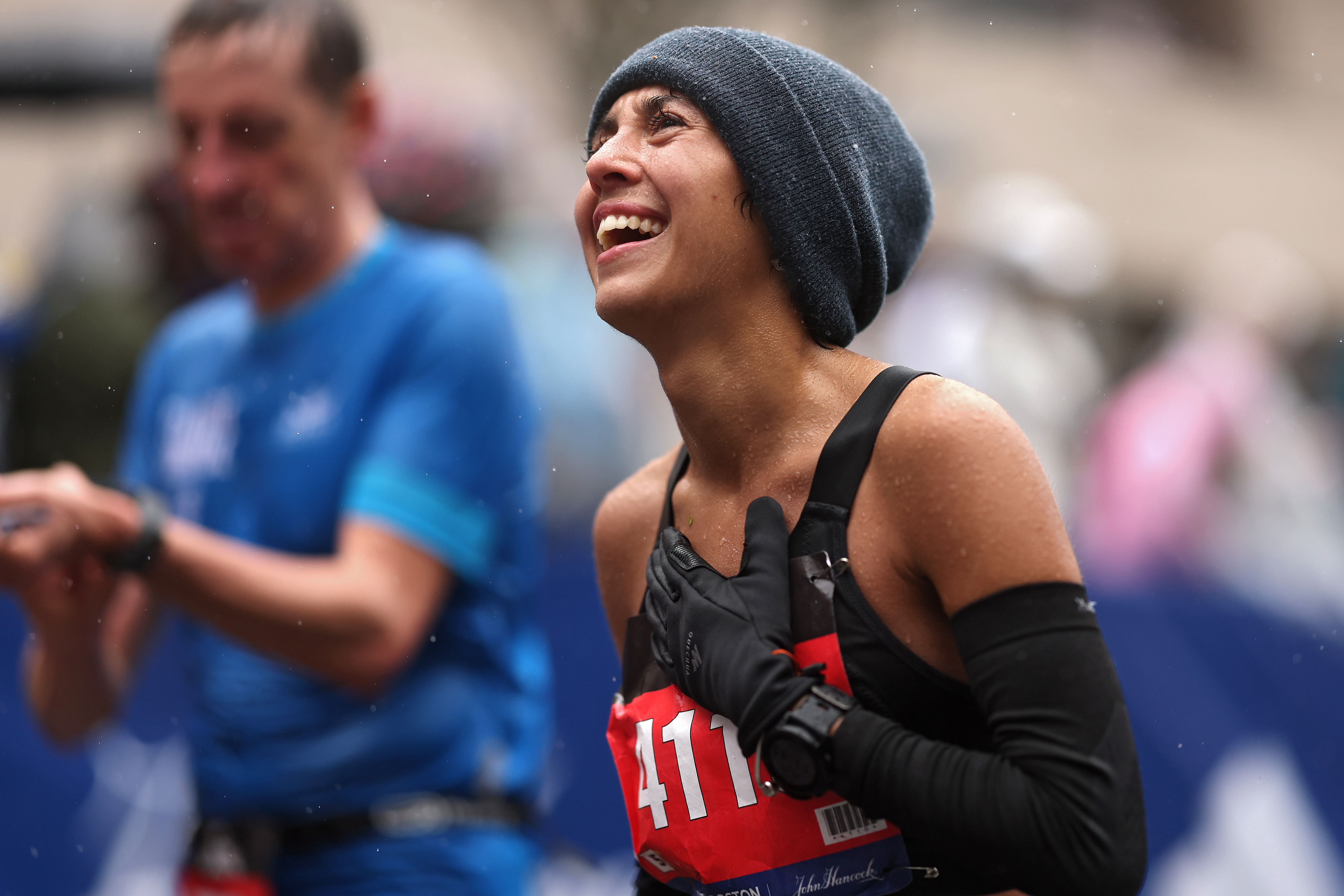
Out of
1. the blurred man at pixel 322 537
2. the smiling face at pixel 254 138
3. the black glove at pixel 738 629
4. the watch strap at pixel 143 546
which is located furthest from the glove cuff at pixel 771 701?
the smiling face at pixel 254 138

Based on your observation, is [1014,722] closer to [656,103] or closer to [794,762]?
[794,762]

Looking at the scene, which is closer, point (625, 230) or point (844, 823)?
point (844, 823)

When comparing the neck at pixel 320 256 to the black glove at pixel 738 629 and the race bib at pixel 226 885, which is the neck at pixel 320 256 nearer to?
the race bib at pixel 226 885

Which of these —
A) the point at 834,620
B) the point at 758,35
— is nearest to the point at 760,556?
the point at 834,620

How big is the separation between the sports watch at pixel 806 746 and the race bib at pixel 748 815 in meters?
0.05

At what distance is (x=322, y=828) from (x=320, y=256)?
1045 mm

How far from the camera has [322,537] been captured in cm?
222

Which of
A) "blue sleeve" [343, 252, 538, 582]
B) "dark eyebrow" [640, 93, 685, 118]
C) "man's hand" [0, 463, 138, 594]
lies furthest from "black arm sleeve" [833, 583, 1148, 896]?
"man's hand" [0, 463, 138, 594]

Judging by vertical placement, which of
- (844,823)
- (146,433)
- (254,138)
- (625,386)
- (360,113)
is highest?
(625,386)

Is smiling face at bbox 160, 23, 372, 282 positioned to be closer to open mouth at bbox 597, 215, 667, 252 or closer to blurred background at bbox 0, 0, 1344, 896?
blurred background at bbox 0, 0, 1344, 896

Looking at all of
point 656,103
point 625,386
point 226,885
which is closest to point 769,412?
point 656,103

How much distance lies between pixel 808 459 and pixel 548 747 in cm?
235

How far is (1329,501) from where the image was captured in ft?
17.2

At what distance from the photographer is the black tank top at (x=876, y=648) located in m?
1.18
